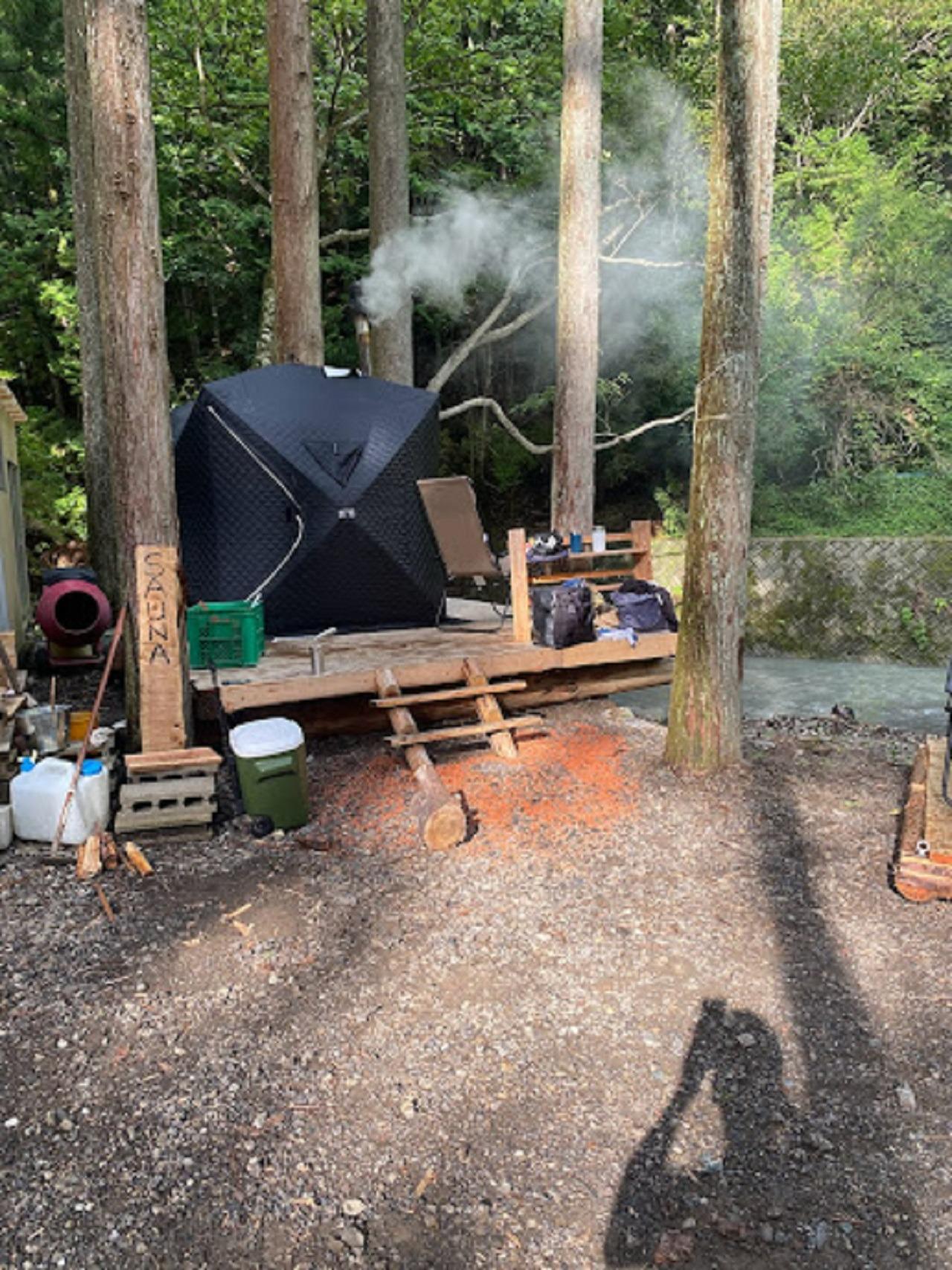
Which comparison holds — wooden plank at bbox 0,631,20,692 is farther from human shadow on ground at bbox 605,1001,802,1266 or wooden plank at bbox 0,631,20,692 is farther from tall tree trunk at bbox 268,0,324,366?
tall tree trunk at bbox 268,0,324,366

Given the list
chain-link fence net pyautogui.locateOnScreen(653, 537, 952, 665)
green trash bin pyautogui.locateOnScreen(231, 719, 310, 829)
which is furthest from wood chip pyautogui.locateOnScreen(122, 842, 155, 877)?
chain-link fence net pyautogui.locateOnScreen(653, 537, 952, 665)

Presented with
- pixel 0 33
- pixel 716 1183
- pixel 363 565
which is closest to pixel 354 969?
pixel 716 1183

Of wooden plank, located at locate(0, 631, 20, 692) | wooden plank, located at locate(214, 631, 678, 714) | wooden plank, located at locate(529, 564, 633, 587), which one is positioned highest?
wooden plank, located at locate(529, 564, 633, 587)

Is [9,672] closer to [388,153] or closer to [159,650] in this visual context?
[159,650]

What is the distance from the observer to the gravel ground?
2301 mm

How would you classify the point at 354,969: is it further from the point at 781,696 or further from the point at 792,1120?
the point at 781,696

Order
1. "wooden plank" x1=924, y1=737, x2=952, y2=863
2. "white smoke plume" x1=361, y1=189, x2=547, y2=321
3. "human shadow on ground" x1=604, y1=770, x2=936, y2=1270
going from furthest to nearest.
→ "white smoke plume" x1=361, y1=189, x2=547, y2=321 → "wooden plank" x1=924, y1=737, x2=952, y2=863 → "human shadow on ground" x1=604, y1=770, x2=936, y2=1270

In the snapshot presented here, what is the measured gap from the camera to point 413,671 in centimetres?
643

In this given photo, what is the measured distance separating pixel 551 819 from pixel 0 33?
14.8 meters

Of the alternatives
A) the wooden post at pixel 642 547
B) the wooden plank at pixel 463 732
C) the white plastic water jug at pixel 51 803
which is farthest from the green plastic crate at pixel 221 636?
the wooden post at pixel 642 547

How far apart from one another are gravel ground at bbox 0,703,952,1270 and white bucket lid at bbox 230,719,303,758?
0.48m

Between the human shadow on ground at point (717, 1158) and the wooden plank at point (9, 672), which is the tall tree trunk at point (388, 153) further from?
the human shadow on ground at point (717, 1158)

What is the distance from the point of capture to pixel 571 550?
24.7ft

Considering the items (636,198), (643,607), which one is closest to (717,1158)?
(643,607)
